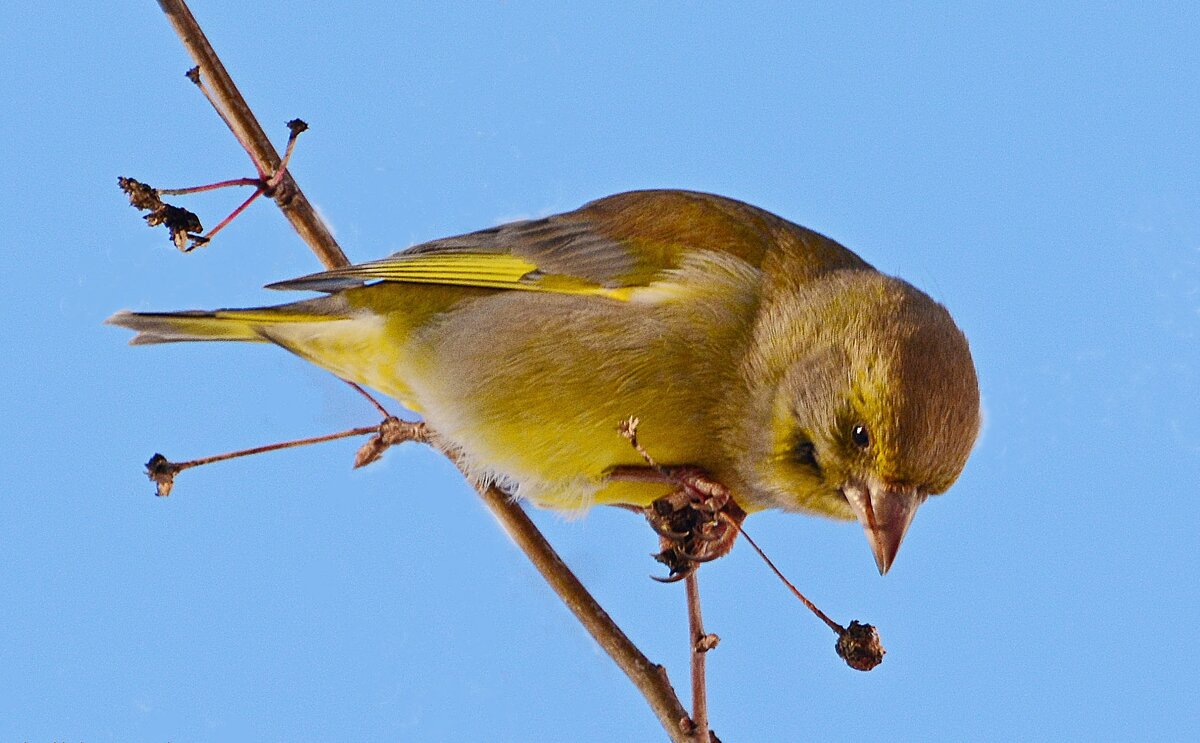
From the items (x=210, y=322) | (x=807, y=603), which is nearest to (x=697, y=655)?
(x=807, y=603)

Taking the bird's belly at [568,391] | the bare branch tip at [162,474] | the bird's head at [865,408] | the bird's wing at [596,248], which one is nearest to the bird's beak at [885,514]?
the bird's head at [865,408]

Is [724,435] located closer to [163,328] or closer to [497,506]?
[497,506]

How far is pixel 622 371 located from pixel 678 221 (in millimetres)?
562

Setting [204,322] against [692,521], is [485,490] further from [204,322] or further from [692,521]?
[204,322]

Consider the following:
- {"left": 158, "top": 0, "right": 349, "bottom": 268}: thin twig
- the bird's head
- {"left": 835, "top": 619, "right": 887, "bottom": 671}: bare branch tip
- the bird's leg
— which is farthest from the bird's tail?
{"left": 835, "top": 619, "right": 887, "bottom": 671}: bare branch tip

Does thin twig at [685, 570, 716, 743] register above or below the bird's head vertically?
below

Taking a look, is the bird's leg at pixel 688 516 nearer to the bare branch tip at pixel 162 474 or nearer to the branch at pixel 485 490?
the branch at pixel 485 490

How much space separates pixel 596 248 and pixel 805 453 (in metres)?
0.83

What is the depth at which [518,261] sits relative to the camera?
10.8 ft

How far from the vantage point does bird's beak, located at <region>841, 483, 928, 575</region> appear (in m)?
2.59

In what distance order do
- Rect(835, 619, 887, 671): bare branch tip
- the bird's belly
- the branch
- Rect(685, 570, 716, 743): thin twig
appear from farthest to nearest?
the bird's belly < the branch < Rect(685, 570, 716, 743): thin twig < Rect(835, 619, 887, 671): bare branch tip

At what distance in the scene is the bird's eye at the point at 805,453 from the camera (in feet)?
9.12

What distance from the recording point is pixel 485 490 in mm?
3174

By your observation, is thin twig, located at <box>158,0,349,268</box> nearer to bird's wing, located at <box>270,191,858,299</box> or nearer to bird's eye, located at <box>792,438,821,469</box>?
bird's wing, located at <box>270,191,858,299</box>
